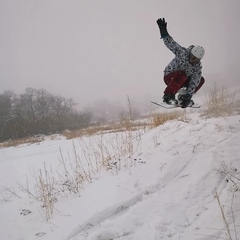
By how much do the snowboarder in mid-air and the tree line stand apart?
24091mm

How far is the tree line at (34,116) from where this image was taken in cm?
3619

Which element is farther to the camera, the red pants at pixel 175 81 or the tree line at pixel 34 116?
the tree line at pixel 34 116

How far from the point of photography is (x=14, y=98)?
4809cm

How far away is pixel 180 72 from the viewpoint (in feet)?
15.1

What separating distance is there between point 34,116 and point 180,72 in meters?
45.3

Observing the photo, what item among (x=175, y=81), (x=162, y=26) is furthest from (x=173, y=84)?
(x=162, y=26)

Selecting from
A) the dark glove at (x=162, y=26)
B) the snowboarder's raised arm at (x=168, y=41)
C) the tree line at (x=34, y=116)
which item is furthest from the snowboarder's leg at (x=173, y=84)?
the tree line at (x=34, y=116)

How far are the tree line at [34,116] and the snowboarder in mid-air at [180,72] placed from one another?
24091 millimetres

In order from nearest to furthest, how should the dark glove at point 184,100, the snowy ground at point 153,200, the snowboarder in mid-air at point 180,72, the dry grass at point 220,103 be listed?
the snowy ground at point 153,200 → the snowboarder in mid-air at point 180,72 → the dark glove at point 184,100 → the dry grass at point 220,103

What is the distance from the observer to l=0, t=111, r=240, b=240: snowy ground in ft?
7.17

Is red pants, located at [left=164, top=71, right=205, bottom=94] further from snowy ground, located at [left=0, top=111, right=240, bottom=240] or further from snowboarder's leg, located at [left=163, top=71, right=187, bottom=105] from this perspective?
snowy ground, located at [left=0, top=111, right=240, bottom=240]

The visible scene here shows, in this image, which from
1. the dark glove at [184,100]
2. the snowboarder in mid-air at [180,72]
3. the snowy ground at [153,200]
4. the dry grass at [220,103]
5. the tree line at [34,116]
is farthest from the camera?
the tree line at [34,116]

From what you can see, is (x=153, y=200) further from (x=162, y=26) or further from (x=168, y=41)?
(x=162, y=26)

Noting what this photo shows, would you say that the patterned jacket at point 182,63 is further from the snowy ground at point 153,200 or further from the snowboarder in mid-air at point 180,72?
the snowy ground at point 153,200
